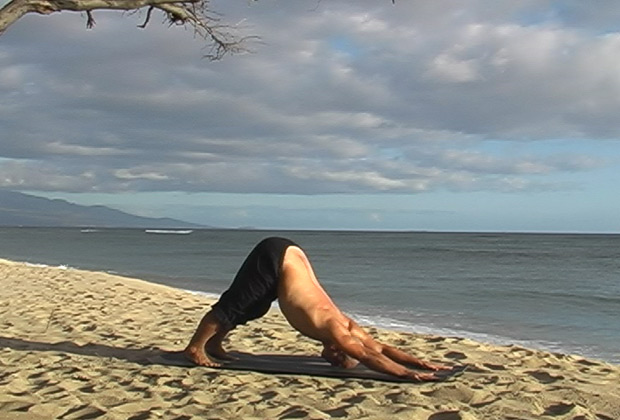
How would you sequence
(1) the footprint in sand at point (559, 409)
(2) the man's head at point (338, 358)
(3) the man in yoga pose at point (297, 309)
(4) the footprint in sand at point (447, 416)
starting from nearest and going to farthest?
1. (4) the footprint in sand at point (447, 416)
2. (1) the footprint in sand at point (559, 409)
3. (3) the man in yoga pose at point (297, 309)
4. (2) the man's head at point (338, 358)

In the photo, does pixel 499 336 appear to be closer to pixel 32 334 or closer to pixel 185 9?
pixel 32 334

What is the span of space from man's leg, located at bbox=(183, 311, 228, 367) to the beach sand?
0.41ft

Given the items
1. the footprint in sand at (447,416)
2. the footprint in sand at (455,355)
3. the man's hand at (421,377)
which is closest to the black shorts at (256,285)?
the man's hand at (421,377)

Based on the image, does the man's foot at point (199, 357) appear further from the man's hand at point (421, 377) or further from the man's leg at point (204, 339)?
the man's hand at point (421, 377)

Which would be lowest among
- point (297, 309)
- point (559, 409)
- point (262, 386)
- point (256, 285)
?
point (262, 386)

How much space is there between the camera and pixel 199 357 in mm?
6012

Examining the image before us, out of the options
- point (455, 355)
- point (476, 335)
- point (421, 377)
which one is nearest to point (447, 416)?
point (421, 377)

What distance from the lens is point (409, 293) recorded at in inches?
869

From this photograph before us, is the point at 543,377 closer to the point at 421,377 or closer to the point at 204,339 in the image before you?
the point at 421,377

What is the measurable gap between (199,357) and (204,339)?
16 centimetres

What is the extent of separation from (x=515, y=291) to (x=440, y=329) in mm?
11930

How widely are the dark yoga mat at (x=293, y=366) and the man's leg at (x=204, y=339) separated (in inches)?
2.9

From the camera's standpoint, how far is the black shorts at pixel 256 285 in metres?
5.73

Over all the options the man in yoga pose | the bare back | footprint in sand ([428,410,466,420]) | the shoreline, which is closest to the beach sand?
footprint in sand ([428,410,466,420])
